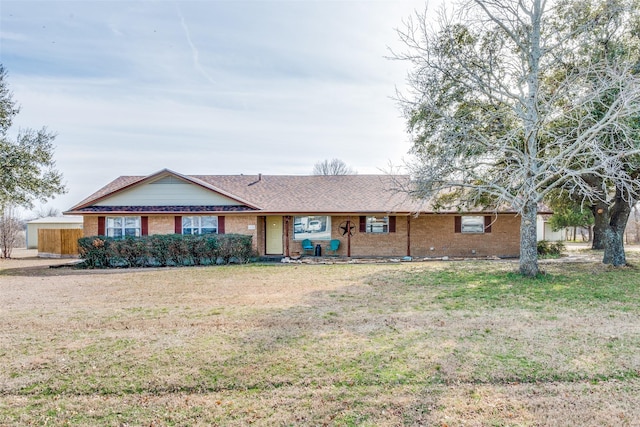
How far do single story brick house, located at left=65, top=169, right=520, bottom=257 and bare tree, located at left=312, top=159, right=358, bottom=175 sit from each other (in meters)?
28.9

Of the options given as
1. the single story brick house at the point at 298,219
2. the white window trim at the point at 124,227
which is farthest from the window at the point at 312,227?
the white window trim at the point at 124,227

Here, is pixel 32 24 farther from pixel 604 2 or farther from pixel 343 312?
pixel 604 2

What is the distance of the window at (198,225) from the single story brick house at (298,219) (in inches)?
1.9

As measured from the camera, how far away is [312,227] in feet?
62.5

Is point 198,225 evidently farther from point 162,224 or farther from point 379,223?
point 379,223

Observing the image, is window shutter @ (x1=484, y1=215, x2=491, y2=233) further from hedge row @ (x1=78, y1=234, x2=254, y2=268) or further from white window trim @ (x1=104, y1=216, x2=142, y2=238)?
white window trim @ (x1=104, y1=216, x2=142, y2=238)

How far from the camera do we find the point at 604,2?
12031 mm

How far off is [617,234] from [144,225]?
64.1 ft

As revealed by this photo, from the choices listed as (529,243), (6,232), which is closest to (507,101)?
(529,243)

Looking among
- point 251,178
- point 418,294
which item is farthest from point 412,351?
point 251,178

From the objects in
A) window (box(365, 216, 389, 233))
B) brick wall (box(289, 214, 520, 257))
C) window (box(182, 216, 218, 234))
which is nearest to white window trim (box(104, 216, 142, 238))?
window (box(182, 216, 218, 234))

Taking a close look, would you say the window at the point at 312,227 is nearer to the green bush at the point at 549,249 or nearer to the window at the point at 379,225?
the window at the point at 379,225

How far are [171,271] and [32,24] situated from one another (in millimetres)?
8703

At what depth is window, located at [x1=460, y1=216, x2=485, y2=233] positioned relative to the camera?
62.3 feet
